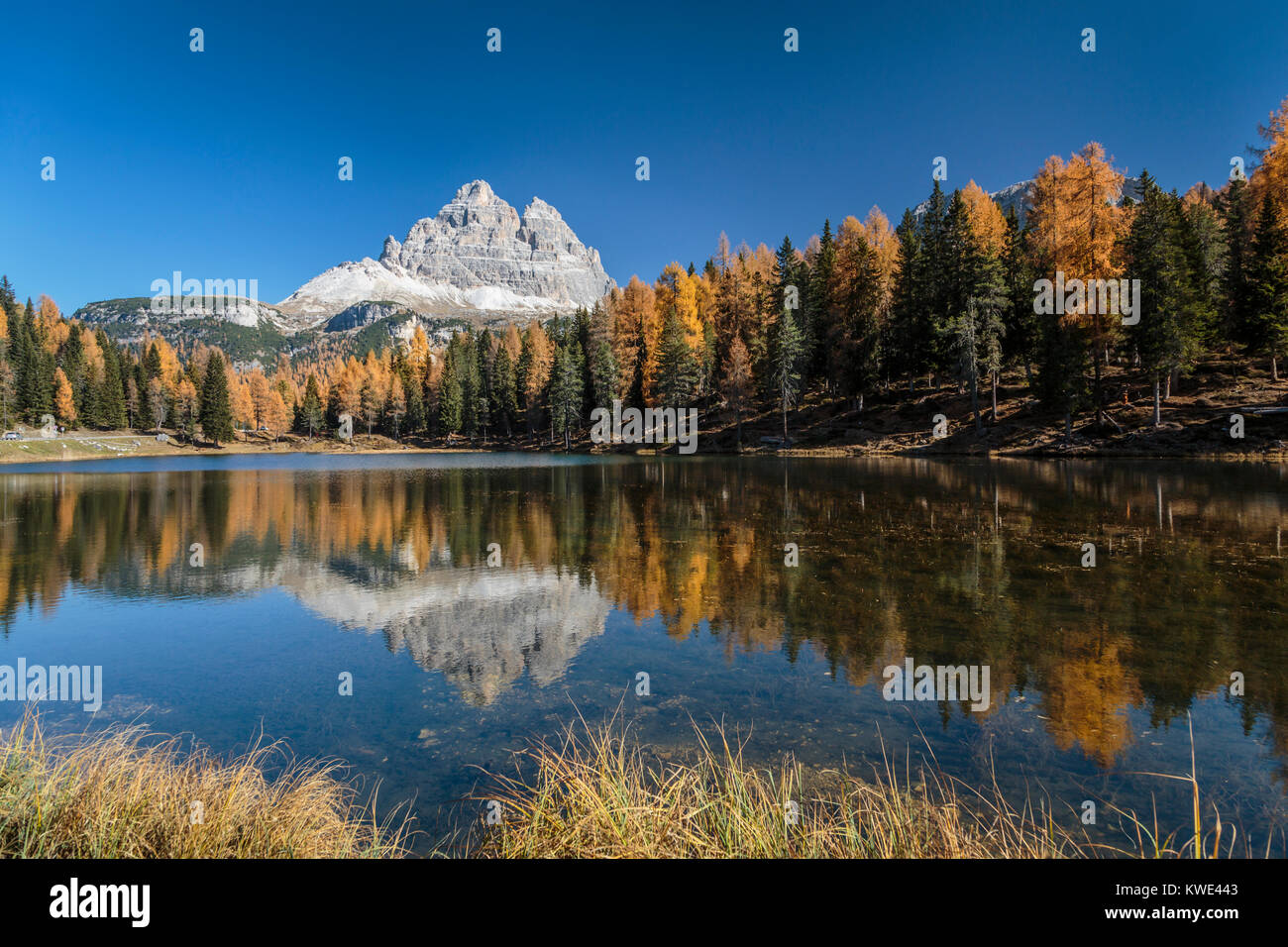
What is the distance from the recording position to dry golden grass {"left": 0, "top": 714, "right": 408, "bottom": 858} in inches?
Result: 154

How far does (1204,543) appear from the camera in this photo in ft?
49.6

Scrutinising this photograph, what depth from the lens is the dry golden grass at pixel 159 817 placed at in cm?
392

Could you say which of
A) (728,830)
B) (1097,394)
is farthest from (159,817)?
(1097,394)

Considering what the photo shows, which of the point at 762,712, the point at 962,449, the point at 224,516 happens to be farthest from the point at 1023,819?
the point at 962,449

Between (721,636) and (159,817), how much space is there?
25.4 feet

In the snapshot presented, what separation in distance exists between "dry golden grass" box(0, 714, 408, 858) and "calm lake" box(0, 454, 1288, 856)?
1.10 m

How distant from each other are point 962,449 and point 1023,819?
152 feet

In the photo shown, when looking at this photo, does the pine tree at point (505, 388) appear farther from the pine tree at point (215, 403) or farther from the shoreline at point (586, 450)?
the pine tree at point (215, 403)

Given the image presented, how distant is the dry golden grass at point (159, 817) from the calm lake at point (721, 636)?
3.62 ft

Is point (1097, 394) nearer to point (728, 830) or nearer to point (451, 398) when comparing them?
point (728, 830)

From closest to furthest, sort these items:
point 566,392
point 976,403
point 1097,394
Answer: point 1097,394 < point 976,403 < point 566,392

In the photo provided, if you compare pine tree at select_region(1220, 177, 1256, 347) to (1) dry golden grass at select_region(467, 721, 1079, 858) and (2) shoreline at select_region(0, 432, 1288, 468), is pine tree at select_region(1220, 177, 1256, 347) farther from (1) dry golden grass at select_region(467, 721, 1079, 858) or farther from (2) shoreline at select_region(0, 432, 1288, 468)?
(1) dry golden grass at select_region(467, 721, 1079, 858)

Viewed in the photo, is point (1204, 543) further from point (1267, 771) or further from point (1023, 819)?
point (1023, 819)

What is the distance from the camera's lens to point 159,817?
4.20 m
